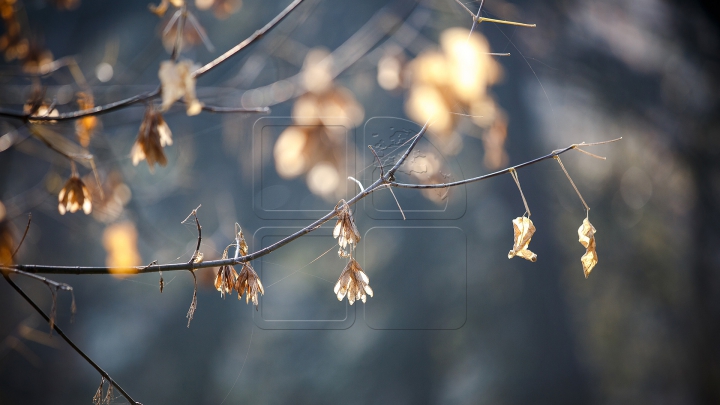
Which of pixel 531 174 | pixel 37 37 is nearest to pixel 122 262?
pixel 37 37

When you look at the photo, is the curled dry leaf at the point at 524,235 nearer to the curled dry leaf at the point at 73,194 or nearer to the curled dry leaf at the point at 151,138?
the curled dry leaf at the point at 151,138

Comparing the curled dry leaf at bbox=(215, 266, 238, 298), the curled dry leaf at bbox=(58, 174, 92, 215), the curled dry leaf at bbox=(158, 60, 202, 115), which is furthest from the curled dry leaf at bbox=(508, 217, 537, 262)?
the curled dry leaf at bbox=(58, 174, 92, 215)

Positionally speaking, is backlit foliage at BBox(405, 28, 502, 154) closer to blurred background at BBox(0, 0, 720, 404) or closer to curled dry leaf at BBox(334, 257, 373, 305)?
blurred background at BBox(0, 0, 720, 404)

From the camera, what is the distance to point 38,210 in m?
1.42

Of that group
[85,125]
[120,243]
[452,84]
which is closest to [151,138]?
[85,125]

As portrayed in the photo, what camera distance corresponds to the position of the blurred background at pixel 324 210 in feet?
4.59

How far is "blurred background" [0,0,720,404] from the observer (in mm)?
1400

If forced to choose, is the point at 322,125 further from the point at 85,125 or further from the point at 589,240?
the point at 589,240

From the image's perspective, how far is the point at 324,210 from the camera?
1421mm

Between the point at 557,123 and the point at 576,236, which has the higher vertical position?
the point at 557,123

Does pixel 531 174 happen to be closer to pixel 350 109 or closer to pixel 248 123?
pixel 350 109

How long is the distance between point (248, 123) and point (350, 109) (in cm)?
31

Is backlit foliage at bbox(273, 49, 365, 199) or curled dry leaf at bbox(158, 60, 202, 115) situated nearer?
curled dry leaf at bbox(158, 60, 202, 115)

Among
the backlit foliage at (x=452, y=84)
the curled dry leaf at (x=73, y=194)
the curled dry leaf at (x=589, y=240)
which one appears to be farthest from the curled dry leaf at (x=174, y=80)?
the backlit foliage at (x=452, y=84)
